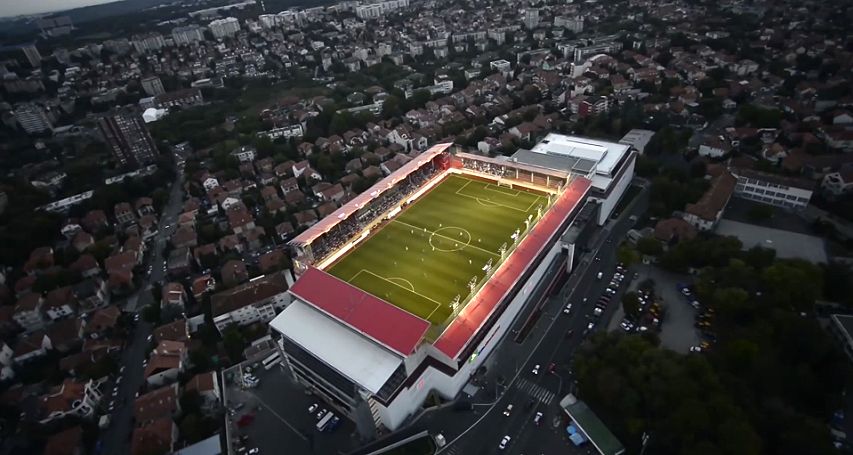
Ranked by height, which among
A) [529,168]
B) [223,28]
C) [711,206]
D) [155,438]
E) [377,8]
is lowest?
[155,438]

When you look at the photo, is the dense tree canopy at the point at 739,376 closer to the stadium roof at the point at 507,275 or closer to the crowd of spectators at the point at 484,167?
the stadium roof at the point at 507,275

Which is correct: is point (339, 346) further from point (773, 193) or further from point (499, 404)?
point (773, 193)

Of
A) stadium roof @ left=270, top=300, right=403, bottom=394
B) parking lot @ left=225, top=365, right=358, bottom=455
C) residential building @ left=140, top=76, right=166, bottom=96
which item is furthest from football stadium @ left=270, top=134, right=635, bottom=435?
residential building @ left=140, top=76, right=166, bottom=96

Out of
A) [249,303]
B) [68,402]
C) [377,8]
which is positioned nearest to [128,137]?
[249,303]

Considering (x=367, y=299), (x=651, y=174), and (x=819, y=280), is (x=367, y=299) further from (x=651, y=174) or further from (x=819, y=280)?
(x=651, y=174)

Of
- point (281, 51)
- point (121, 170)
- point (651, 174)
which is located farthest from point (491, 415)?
point (281, 51)

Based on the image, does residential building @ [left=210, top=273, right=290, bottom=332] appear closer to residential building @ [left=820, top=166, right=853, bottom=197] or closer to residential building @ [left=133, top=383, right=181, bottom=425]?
residential building @ [left=133, top=383, right=181, bottom=425]
